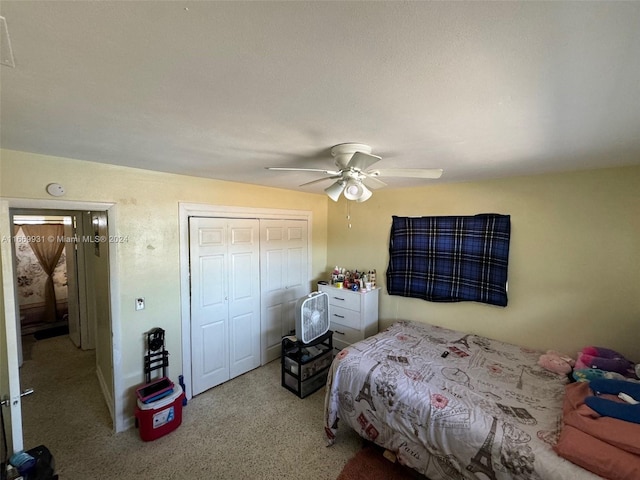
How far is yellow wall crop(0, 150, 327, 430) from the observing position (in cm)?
189

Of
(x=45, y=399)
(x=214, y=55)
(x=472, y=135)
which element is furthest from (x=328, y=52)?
(x=45, y=399)

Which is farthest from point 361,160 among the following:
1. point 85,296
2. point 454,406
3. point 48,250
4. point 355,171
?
point 48,250

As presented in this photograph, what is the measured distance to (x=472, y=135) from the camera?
1457mm

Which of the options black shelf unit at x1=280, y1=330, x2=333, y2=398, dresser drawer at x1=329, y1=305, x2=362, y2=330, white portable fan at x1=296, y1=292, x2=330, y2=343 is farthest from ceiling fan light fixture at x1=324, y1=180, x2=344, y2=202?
dresser drawer at x1=329, y1=305, x2=362, y2=330

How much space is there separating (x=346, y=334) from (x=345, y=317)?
212mm

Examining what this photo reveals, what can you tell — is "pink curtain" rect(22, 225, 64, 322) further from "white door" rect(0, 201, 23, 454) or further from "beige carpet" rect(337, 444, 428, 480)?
"beige carpet" rect(337, 444, 428, 480)

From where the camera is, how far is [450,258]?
3002mm

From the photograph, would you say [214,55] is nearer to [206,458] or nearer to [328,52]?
[328,52]

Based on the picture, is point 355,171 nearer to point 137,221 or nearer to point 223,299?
point 137,221

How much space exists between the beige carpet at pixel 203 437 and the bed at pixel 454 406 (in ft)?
1.04

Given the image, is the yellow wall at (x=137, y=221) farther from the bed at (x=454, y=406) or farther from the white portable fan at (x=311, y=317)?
the bed at (x=454, y=406)

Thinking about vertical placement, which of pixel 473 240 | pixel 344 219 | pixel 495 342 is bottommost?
pixel 495 342

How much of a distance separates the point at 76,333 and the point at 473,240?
554 centimetres

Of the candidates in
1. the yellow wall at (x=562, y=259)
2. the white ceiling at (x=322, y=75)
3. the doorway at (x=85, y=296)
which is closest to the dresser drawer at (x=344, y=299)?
the yellow wall at (x=562, y=259)
